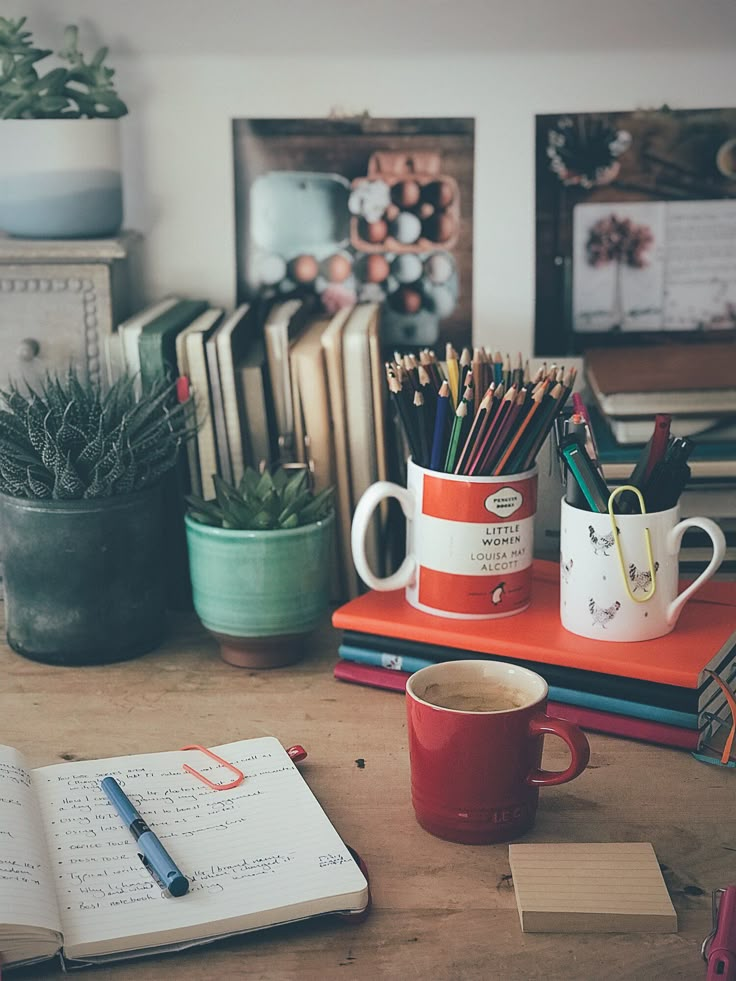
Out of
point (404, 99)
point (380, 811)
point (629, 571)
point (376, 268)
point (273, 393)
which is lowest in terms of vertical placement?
point (380, 811)

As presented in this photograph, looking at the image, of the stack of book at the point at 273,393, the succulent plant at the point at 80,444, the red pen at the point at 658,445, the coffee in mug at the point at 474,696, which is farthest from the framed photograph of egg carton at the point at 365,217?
the coffee in mug at the point at 474,696

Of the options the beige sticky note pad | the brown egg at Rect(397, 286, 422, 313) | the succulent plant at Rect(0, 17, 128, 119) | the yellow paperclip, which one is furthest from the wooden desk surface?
the succulent plant at Rect(0, 17, 128, 119)

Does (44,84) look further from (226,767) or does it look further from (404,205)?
(226,767)

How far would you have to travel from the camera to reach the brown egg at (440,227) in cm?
118

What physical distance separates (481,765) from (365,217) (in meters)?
0.67

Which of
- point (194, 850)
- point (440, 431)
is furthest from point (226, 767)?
point (440, 431)

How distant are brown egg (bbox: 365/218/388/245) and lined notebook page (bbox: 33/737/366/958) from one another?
1.95 ft

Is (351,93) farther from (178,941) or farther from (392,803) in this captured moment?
(178,941)

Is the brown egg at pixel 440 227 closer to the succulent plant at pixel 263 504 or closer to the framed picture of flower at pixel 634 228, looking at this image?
the framed picture of flower at pixel 634 228

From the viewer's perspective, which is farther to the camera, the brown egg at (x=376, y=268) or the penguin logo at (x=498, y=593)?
the brown egg at (x=376, y=268)

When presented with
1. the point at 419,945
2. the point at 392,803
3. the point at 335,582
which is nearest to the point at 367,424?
the point at 335,582

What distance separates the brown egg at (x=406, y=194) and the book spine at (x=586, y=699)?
19.4 inches

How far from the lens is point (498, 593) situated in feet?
3.03

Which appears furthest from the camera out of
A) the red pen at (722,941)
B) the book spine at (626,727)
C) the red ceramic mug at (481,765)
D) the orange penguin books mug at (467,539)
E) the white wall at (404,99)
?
the white wall at (404,99)
